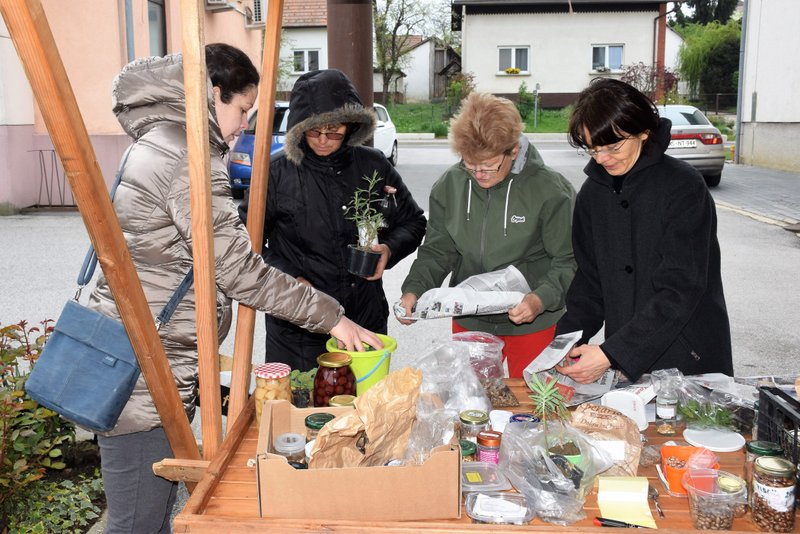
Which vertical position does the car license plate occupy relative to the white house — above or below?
below

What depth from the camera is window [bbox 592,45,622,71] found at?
3350cm

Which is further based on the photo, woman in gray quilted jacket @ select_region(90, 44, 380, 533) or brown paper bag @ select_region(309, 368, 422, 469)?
woman in gray quilted jacket @ select_region(90, 44, 380, 533)

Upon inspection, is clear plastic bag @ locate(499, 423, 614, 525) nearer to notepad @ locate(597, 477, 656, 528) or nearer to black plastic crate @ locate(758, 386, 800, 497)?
notepad @ locate(597, 477, 656, 528)

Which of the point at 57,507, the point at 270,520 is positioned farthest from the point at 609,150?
the point at 57,507

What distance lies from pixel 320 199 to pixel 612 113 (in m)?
1.30

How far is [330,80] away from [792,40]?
16.8 metres

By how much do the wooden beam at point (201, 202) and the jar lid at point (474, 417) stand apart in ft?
A: 2.12

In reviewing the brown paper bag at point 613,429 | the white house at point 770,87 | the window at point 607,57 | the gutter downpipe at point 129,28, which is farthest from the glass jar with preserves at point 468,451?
the window at point 607,57

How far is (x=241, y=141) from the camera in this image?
39.0 feet

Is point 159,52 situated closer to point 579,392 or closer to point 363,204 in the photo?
point 363,204

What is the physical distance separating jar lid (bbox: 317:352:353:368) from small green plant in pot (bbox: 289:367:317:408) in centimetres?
18

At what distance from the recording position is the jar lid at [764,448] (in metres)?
1.63

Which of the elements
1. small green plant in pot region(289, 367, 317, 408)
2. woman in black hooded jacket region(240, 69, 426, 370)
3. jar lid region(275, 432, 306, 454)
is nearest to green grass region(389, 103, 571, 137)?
woman in black hooded jacket region(240, 69, 426, 370)

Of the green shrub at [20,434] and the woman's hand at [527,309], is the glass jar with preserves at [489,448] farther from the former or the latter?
the green shrub at [20,434]
